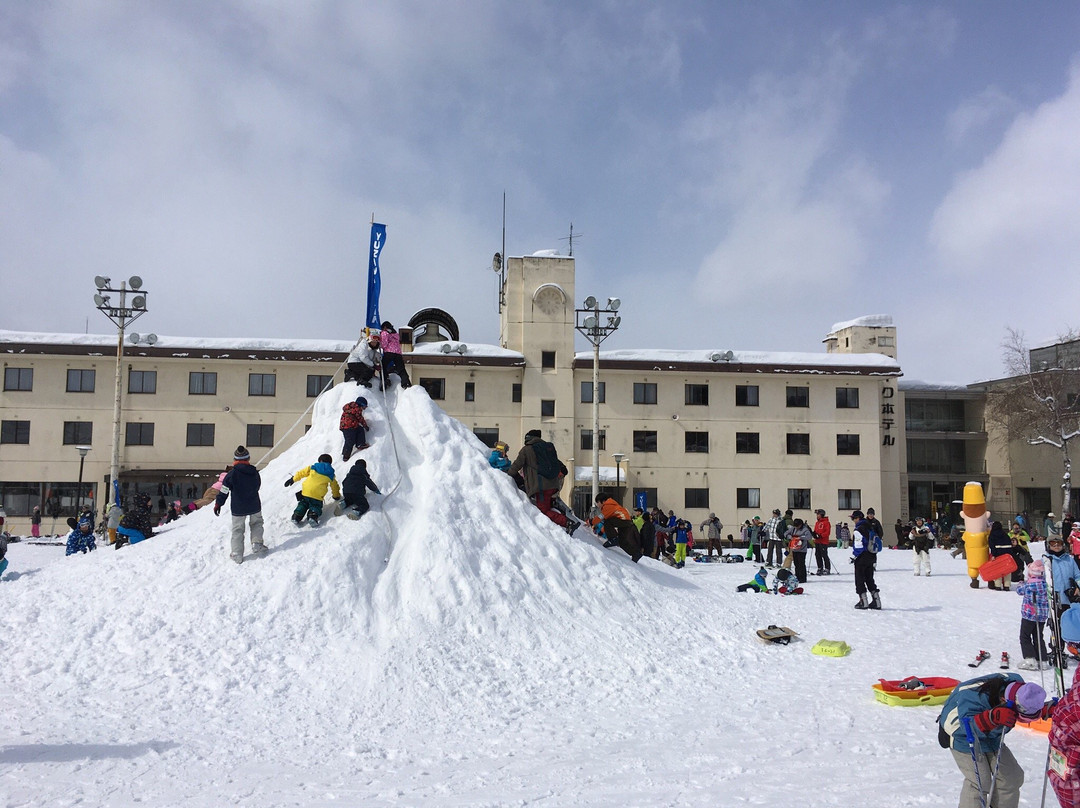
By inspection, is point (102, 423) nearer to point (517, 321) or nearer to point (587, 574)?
point (517, 321)

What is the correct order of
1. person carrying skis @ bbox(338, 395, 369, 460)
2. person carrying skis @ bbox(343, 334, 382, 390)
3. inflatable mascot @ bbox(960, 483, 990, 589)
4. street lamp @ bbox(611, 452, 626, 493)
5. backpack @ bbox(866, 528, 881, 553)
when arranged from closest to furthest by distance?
person carrying skis @ bbox(338, 395, 369, 460) < backpack @ bbox(866, 528, 881, 553) < person carrying skis @ bbox(343, 334, 382, 390) < inflatable mascot @ bbox(960, 483, 990, 589) < street lamp @ bbox(611, 452, 626, 493)

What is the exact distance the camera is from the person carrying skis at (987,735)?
441cm

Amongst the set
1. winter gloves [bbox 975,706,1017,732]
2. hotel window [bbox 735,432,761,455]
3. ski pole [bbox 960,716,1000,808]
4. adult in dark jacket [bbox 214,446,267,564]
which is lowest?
ski pole [bbox 960,716,1000,808]

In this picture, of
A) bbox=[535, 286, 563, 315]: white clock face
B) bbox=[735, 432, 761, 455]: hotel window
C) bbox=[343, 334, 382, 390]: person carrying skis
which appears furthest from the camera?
bbox=[535, 286, 563, 315]: white clock face

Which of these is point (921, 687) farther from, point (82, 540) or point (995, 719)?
point (82, 540)

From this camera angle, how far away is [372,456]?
12078 mm

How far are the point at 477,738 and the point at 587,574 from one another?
4.30 m

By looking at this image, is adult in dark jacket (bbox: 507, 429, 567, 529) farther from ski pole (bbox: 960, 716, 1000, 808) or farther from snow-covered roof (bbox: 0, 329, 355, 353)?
snow-covered roof (bbox: 0, 329, 355, 353)

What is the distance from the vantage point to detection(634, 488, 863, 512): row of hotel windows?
3612 cm

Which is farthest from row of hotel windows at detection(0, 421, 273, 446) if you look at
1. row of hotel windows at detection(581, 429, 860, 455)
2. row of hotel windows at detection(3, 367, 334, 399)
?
row of hotel windows at detection(581, 429, 860, 455)

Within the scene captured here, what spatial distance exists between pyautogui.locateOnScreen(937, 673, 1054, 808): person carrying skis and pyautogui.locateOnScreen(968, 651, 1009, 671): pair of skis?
18.7ft

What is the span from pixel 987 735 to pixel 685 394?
32906 mm

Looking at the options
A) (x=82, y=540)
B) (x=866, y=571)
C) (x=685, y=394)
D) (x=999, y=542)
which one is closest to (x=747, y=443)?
(x=685, y=394)

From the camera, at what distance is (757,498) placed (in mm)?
36406
